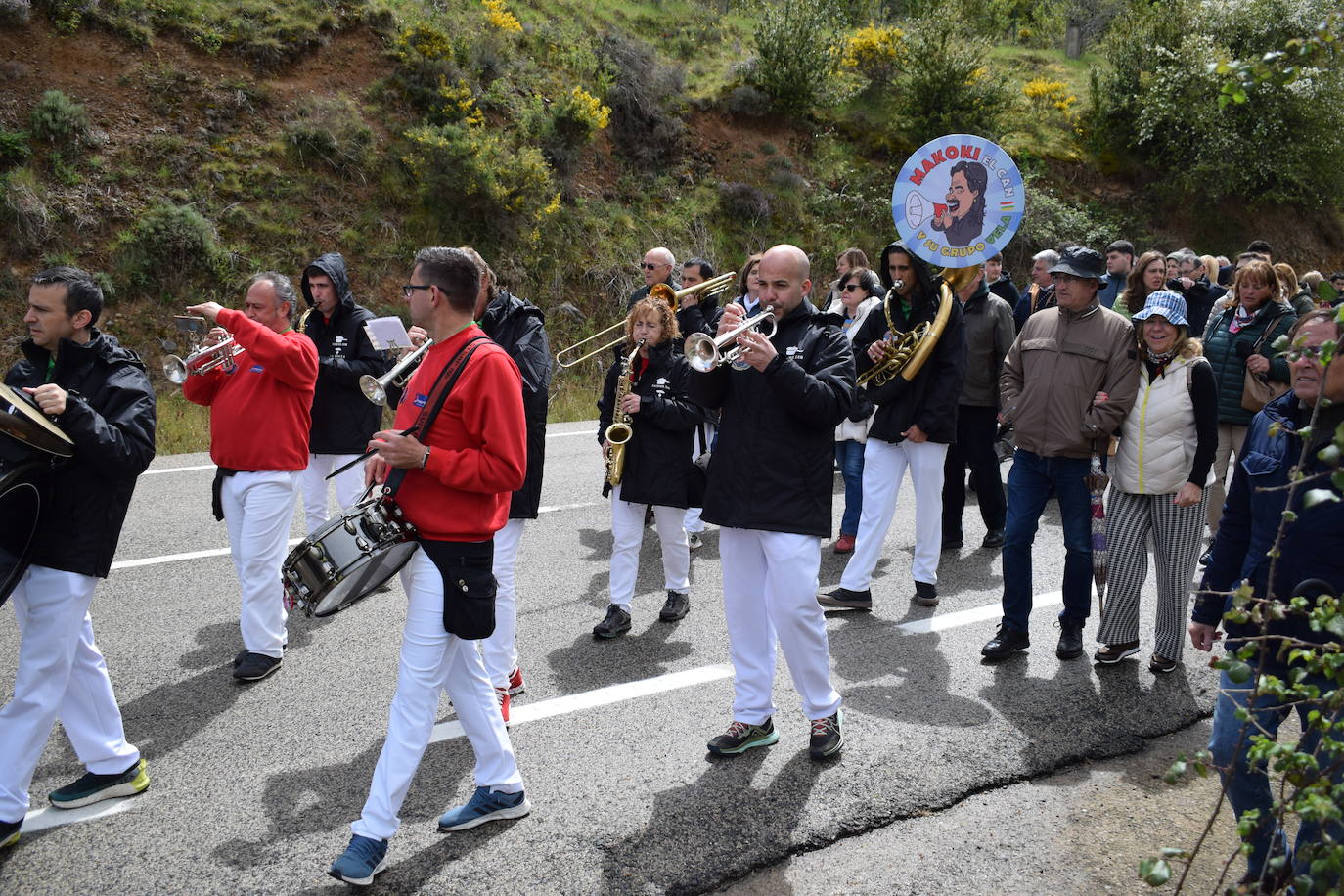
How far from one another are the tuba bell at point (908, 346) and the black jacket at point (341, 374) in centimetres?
315

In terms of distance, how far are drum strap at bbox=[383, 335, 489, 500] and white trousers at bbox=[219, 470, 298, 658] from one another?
6.28 feet

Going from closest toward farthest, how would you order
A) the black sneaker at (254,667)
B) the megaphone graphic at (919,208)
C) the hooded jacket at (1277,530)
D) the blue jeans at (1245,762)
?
the blue jeans at (1245,762), the hooded jacket at (1277,530), the black sneaker at (254,667), the megaphone graphic at (919,208)

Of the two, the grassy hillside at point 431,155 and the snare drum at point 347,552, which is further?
the grassy hillside at point 431,155

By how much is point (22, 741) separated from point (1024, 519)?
472 centimetres

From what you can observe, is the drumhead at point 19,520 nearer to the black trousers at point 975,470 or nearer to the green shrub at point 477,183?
the black trousers at point 975,470

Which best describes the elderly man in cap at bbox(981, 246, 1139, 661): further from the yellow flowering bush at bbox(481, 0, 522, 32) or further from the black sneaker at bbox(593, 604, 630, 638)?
the yellow flowering bush at bbox(481, 0, 522, 32)

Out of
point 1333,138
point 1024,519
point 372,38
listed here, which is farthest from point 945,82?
point 1024,519

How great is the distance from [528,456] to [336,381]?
6.68ft

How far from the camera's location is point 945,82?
77.9 ft

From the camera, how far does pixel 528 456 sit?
5.13 m

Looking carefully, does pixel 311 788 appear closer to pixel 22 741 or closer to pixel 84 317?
pixel 22 741

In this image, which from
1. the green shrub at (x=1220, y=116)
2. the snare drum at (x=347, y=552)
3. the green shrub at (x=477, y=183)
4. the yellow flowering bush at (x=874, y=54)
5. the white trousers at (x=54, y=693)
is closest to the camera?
the snare drum at (x=347, y=552)

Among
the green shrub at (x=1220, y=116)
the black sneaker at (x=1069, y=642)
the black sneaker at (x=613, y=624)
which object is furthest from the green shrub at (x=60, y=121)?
the green shrub at (x=1220, y=116)

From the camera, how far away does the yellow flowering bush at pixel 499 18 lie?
2055 cm
